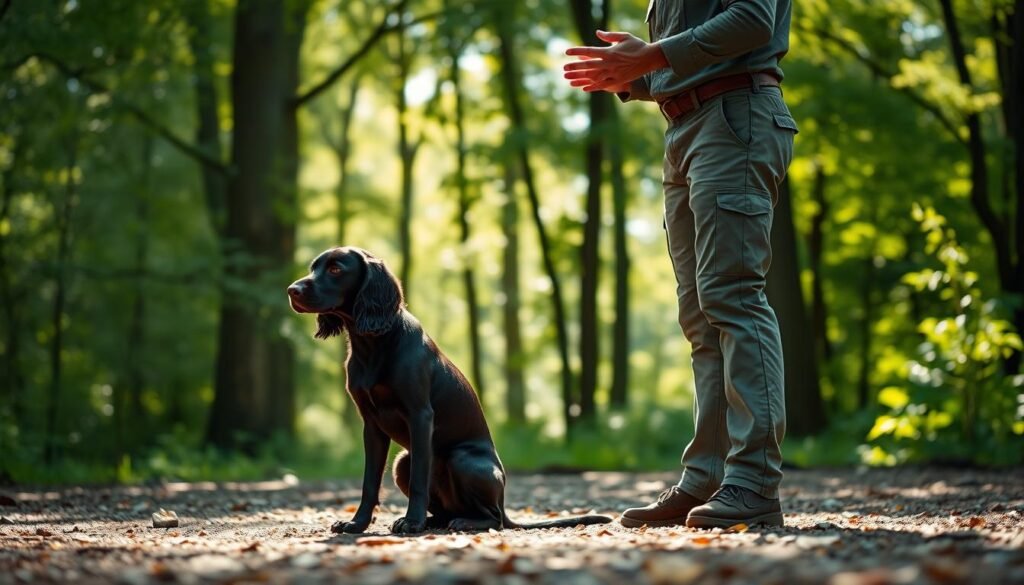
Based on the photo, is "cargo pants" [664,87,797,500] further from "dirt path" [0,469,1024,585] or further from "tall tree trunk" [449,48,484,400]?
"tall tree trunk" [449,48,484,400]

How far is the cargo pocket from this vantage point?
452 cm

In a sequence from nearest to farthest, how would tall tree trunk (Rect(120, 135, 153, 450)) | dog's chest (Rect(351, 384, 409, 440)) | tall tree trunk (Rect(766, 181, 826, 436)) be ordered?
1. dog's chest (Rect(351, 384, 409, 440))
2. tall tree trunk (Rect(766, 181, 826, 436))
3. tall tree trunk (Rect(120, 135, 153, 450))

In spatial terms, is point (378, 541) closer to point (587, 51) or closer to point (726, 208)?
point (726, 208)

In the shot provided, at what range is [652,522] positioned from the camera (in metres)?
4.85

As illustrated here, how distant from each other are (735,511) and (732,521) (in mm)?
46

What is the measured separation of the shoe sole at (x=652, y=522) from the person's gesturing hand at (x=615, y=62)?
2050 mm

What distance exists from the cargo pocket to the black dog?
1461mm

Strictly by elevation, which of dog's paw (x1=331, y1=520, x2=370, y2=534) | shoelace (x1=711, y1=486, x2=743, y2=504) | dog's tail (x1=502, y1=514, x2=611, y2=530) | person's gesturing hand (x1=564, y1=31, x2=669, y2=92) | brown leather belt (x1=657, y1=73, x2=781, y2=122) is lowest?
dog's tail (x1=502, y1=514, x2=611, y2=530)

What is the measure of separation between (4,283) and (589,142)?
8.89m

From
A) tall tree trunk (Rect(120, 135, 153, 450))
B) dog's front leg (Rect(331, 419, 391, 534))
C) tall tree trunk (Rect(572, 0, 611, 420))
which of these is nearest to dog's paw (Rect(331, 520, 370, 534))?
dog's front leg (Rect(331, 419, 391, 534))

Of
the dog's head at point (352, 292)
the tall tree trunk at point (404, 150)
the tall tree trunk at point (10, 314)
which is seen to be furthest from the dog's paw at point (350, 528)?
the tall tree trunk at point (404, 150)

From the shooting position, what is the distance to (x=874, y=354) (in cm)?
2162

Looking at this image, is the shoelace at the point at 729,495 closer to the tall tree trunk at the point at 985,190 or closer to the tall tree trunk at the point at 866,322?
the tall tree trunk at the point at 985,190

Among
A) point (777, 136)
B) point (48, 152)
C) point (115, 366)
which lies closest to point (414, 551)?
point (777, 136)
